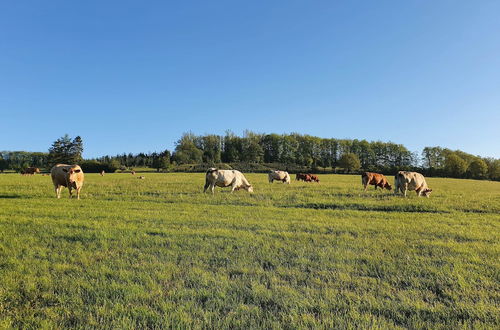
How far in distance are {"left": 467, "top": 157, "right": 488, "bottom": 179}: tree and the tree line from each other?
14.0 m

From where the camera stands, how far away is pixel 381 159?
120062 millimetres

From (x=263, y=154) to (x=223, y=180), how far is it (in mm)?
103662

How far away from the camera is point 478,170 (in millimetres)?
82625

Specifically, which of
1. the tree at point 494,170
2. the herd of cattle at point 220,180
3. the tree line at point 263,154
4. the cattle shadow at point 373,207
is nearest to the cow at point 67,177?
the herd of cattle at point 220,180

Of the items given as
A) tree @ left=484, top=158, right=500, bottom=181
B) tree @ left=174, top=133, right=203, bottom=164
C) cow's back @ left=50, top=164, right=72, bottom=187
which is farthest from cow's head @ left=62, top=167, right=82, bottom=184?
tree @ left=484, top=158, right=500, bottom=181

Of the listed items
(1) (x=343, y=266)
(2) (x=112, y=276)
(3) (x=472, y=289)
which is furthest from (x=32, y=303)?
(3) (x=472, y=289)

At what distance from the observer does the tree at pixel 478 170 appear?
82375mm

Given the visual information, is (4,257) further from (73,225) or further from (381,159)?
(381,159)

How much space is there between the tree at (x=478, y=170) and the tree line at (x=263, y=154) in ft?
46.0

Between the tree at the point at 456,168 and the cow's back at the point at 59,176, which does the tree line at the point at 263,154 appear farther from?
the cow's back at the point at 59,176

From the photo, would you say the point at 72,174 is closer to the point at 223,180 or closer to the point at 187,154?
the point at 223,180

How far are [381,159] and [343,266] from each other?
126398mm

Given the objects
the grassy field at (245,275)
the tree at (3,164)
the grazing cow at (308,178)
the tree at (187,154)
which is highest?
the tree at (187,154)

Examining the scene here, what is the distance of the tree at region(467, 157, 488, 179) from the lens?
82375 millimetres
